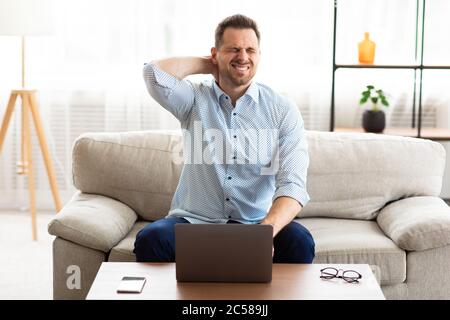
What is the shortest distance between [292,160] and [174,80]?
1.77ft

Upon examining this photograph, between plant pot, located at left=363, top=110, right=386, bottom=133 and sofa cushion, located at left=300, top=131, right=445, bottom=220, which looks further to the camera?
plant pot, located at left=363, top=110, right=386, bottom=133

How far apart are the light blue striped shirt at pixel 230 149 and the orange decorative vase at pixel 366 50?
1456mm

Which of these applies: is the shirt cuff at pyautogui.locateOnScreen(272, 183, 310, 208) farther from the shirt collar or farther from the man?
the shirt collar

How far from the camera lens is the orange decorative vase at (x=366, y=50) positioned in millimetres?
4785

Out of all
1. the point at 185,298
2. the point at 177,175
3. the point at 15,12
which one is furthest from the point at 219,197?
the point at 15,12

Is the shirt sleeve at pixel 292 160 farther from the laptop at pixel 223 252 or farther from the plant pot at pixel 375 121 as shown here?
the plant pot at pixel 375 121

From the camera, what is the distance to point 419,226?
3418 mm

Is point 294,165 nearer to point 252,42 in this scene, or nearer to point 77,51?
point 252,42

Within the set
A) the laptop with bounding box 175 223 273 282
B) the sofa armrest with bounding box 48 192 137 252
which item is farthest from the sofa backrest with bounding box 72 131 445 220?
the laptop with bounding box 175 223 273 282

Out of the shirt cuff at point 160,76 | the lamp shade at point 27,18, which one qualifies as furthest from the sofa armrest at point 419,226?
the lamp shade at point 27,18

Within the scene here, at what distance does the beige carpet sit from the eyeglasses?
5.21 ft

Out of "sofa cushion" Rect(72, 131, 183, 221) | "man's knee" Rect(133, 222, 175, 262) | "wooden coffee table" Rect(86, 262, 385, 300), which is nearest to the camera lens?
"wooden coffee table" Rect(86, 262, 385, 300)

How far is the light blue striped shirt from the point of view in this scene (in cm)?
340
